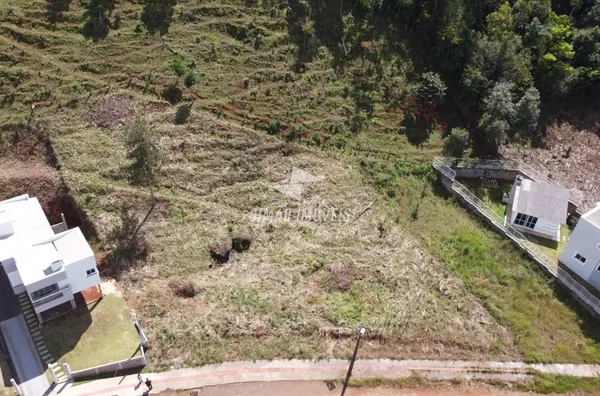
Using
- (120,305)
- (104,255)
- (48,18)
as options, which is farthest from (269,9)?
(120,305)

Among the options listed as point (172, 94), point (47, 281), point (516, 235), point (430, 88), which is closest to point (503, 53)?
point (430, 88)

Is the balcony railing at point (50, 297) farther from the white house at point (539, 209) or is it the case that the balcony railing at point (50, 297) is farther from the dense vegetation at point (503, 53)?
the white house at point (539, 209)

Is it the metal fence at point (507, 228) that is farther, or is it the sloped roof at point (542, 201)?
the sloped roof at point (542, 201)

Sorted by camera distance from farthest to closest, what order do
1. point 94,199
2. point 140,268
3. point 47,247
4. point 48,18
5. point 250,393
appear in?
point 48,18, point 94,199, point 140,268, point 47,247, point 250,393

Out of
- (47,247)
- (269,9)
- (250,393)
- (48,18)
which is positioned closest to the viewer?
(250,393)

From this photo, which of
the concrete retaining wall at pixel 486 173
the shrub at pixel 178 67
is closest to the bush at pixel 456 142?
the concrete retaining wall at pixel 486 173

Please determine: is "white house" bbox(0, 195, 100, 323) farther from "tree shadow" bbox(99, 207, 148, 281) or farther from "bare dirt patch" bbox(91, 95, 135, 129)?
"bare dirt patch" bbox(91, 95, 135, 129)

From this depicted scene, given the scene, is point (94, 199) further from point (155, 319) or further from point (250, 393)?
point (250, 393)

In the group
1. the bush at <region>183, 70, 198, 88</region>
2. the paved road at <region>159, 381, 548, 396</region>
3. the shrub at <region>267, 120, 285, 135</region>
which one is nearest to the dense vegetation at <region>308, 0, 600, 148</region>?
the shrub at <region>267, 120, 285, 135</region>
